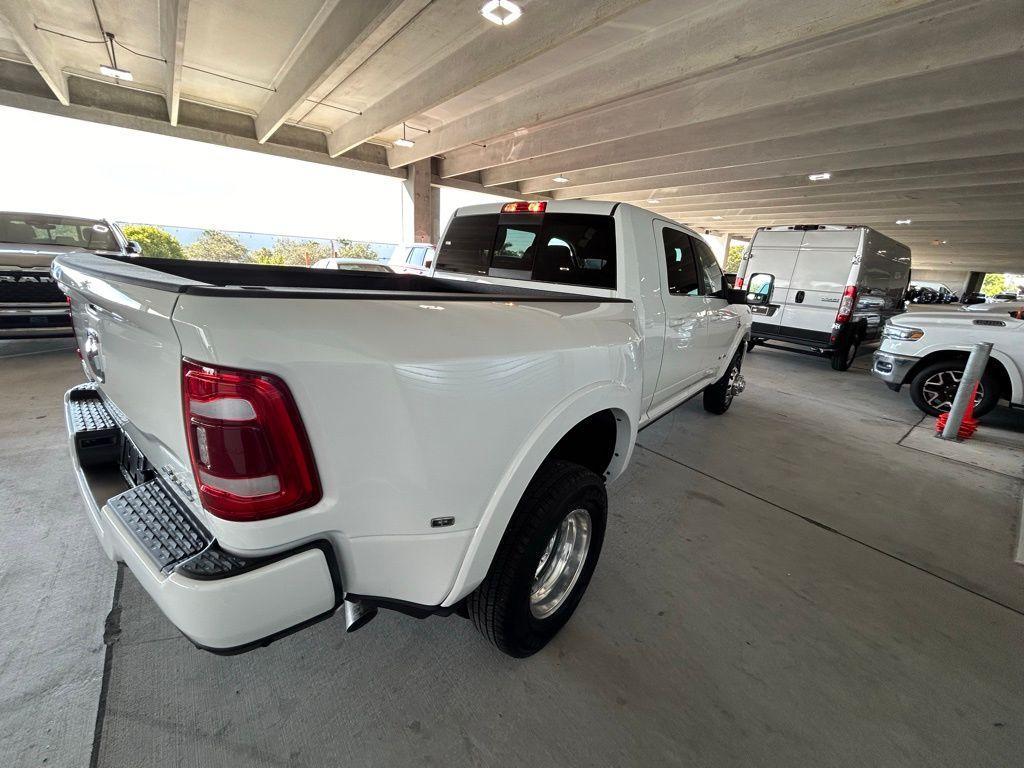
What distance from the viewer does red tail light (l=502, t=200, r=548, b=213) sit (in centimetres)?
274

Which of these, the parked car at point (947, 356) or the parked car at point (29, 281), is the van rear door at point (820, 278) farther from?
the parked car at point (29, 281)

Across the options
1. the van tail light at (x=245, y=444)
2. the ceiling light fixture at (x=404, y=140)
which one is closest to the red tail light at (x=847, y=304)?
the van tail light at (x=245, y=444)

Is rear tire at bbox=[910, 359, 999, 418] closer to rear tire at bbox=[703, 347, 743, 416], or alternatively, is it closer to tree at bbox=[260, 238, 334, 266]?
rear tire at bbox=[703, 347, 743, 416]

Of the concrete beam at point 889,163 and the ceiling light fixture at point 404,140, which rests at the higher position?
the ceiling light fixture at point 404,140

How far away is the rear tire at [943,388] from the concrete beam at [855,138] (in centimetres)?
431

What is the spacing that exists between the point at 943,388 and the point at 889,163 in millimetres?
6315

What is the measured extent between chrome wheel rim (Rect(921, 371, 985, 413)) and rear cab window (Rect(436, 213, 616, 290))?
17.7ft

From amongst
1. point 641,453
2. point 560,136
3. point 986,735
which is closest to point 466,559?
point 986,735

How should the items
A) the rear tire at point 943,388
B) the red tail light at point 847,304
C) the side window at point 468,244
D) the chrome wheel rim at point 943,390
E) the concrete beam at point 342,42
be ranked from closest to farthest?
1. the side window at point 468,244
2. the rear tire at point 943,388
3. the chrome wheel rim at point 943,390
4. the concrete beam at point 342,42
5. the red tail light at point 847,304

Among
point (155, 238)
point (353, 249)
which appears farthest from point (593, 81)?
point (155, 238)

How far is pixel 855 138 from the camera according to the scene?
8.08 meters

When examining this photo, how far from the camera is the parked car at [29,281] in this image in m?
4.80

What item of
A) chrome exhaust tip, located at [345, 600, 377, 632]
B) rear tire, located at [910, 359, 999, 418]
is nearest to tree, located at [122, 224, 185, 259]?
chrome exhaust tip, located at [345, 600, 377, 632]

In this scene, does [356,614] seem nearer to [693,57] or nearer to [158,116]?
[693,57]
